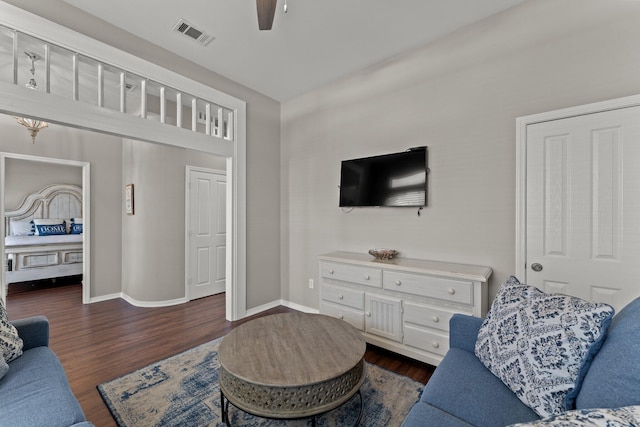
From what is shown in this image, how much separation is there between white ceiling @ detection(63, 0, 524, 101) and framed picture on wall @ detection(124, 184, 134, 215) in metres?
2.31

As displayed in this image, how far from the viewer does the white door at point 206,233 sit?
4234mm

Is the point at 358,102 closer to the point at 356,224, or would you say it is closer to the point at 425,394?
the point at 356,224

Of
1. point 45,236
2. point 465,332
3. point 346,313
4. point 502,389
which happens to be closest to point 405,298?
point 346,313

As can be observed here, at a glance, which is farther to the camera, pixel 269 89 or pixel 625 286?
pixel 269 89

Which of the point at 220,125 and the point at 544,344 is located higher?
the point at 220,125

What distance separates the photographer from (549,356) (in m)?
1.12

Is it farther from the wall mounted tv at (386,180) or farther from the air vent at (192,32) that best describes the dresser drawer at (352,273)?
the air vent at (192,32)

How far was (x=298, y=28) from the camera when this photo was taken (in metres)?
2.50

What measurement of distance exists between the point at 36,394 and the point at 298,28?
3007 mm

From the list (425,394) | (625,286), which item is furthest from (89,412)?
(625,286)

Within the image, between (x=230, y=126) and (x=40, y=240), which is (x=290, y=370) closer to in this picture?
(x=230, y=126)

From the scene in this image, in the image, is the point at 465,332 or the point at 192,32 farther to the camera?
the point at 192,32

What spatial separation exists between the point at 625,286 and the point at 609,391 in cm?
142

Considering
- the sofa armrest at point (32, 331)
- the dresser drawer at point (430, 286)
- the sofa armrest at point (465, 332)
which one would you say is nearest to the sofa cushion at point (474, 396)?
the sofa armrest at point (465, 332)
